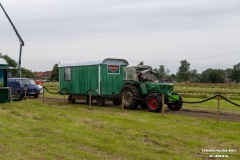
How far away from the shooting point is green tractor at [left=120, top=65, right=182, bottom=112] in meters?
15.8

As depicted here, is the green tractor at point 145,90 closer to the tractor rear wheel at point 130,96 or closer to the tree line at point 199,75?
the tractor rear wheel at point 130,96

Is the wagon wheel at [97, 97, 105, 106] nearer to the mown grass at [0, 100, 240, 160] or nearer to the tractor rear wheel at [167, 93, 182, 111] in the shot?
the tractor rear wheel at [167, 93, 182, 111]

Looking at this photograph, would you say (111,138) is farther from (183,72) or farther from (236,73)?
(183,72)

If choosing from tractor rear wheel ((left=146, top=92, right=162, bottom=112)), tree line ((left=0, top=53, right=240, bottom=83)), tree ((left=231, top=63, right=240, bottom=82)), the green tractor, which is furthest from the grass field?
tree ((left=231, top=63, right=240, bottom=82))

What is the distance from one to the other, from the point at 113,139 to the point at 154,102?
720cm

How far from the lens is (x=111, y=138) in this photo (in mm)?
8789

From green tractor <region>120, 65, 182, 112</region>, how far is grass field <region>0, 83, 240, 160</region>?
11.4 ft

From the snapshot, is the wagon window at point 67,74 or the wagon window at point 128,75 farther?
the wagon window at point 67,74

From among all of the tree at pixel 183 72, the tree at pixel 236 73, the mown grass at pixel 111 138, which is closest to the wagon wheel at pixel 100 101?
the mown grass at pixel 111 138

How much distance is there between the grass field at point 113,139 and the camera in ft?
23.6

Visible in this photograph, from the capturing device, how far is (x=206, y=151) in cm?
766

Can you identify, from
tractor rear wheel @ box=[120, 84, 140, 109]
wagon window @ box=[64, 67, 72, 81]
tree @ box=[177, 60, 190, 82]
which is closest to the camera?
tractor rear wheel @ box=[120, 84, 140, 109]

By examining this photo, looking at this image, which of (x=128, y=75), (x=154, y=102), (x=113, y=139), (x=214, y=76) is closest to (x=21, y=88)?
(x=128, y=75)

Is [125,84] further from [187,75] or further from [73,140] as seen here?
[187,75]
